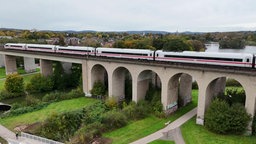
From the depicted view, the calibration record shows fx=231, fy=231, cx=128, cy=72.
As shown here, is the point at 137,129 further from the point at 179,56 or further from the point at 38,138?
the point at 179,56

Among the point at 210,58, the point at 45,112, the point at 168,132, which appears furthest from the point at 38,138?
the point at 210,58

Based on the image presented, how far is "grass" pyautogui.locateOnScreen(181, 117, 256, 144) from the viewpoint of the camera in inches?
1118

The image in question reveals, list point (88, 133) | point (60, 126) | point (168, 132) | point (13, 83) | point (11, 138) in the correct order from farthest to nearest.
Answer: point (13, 83) < point (168, 132) < point (60, 126) < point (11, 138) < point (88, 133)

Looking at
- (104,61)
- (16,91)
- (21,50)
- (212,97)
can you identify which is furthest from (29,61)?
(212,97)

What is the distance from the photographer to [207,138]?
2936cm

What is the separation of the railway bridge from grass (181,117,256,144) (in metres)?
2.05

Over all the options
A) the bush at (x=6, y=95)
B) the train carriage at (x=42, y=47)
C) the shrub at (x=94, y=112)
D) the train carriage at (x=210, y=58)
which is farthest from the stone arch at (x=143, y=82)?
the bush at (x=6, y=95)

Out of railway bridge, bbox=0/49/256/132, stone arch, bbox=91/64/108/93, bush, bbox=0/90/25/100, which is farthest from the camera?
bush, bbox=0/90/25/100

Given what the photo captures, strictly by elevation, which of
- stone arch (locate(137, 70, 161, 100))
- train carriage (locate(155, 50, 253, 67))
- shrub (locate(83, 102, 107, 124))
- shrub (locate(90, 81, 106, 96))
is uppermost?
train carriage (locate(155, 50, 253, 67))

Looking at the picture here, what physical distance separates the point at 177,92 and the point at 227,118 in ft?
38.5

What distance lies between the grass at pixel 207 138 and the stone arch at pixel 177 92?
6.76 meters

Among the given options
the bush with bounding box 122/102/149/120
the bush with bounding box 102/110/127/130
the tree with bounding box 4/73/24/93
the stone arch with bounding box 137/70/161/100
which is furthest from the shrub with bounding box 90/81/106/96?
the tree with bounding box 4/73/24/93

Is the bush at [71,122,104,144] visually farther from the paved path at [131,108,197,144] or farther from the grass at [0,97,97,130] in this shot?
the grass at [0,97,97,130]

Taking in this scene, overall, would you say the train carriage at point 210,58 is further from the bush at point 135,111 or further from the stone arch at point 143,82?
the bush at point 135,111
